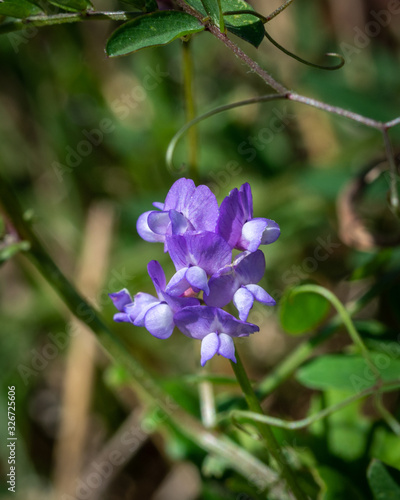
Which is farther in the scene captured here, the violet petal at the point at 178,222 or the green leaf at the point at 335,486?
the green leaf at the point at 335,486

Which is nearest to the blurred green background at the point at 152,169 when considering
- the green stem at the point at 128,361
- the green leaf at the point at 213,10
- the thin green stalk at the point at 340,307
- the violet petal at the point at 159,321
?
the green stem at the point at 128,361

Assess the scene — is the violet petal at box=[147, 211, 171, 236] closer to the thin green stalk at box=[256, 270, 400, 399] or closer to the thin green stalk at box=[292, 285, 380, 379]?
the thin green stalk at box=[292, 285, 380, 379]

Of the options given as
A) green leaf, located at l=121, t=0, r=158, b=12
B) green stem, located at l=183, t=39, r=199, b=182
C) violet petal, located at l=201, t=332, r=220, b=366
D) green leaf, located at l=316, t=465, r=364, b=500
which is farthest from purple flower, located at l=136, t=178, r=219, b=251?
green leaf, located at l=316, t=465, r=364, b=500

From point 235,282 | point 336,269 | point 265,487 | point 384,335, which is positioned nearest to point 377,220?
point 336,269

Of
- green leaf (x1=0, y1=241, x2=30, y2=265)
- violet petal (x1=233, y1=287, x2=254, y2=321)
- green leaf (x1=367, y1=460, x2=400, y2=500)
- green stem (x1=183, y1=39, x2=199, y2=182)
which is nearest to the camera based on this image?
violet petal (x1=233, y1=287, x2=254, y2=321)

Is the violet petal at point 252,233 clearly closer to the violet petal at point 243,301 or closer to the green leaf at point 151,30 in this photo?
the violet petal at point 243,301

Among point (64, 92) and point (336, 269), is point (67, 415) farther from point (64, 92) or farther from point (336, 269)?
point (64, 92)
